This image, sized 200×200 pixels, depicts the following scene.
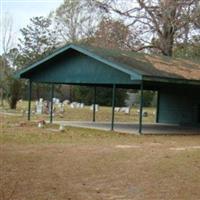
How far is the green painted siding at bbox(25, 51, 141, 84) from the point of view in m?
20.5

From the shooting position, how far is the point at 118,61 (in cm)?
2000

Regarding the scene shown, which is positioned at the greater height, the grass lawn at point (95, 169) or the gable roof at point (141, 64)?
the gable roof at point (141, 64)

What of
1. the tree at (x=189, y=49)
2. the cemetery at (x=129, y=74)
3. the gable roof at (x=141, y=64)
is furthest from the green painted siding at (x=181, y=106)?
the tree at (x=189, y=49)

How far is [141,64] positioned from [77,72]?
11.2 ft

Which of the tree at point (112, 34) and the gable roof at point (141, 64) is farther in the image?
Answer: the tree at point (112, 34)

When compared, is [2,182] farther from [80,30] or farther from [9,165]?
[80,30]

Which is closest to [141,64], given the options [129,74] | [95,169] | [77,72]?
[129,74]

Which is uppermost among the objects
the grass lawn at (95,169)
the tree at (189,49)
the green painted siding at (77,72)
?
the tree at (189,49)

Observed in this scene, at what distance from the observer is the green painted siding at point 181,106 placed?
27172 millimetres

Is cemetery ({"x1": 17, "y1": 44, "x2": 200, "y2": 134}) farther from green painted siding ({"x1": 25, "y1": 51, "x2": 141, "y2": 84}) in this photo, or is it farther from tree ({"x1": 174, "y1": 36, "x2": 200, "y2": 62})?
tree ({"x1": 174, "y1": 36, "x2": 200, "y2": 62})

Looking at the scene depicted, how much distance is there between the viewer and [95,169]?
9.86m

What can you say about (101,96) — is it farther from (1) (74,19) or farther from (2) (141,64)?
(2) (141,64)

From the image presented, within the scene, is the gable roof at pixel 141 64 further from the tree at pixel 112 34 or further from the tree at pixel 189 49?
the tree at pixel 189 49

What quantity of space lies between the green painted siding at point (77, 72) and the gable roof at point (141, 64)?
1.67ft
